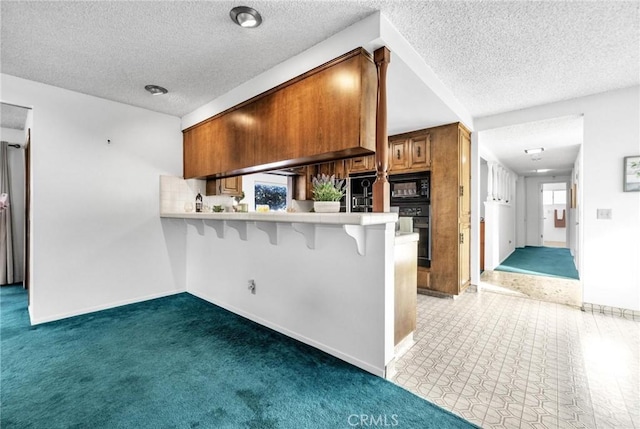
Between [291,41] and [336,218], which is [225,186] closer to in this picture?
[291,41]

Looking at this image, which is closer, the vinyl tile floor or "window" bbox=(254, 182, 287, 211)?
the vinyl tile floor

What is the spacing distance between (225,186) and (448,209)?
315cm

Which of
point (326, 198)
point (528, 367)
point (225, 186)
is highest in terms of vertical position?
point (225, 186)

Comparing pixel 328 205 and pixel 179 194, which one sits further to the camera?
pixel 179 194

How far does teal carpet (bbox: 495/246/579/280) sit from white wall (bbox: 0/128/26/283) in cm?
844

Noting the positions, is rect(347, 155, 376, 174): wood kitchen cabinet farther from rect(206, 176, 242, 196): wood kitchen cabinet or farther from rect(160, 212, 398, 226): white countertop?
rect(160, 212, 398, 226): white countertop

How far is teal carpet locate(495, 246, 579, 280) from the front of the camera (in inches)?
210

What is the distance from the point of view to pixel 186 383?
6.16 feet

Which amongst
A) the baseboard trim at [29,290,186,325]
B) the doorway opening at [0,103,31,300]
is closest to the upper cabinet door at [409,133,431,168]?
the baseboard trim at [29,290,186,325]

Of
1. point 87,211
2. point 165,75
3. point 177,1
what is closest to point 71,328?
point 87,211

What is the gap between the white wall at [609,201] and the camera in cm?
302

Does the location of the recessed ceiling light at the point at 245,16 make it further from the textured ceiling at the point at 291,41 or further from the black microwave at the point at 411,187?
the black microwave at the point at 411,187

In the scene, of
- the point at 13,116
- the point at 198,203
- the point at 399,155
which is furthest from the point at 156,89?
the point at 399,155

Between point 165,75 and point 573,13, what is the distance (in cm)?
337
